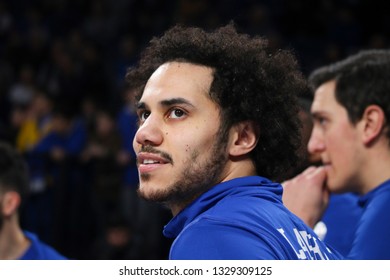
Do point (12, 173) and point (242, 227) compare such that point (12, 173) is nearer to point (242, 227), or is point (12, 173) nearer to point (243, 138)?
point (243, 138)

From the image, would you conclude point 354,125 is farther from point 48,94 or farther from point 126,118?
point 48,94

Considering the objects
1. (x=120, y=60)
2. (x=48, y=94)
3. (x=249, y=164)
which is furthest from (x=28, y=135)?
(x=249, y=164)

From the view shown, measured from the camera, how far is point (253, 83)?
2.44 meters

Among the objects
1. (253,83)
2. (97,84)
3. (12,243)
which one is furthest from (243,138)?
(97,84)

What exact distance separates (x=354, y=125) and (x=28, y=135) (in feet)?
20.0

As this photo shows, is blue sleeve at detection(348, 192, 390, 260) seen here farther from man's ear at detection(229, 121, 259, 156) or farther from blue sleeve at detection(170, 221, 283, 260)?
blue sleeve at detection(170, 221, 283, 260)

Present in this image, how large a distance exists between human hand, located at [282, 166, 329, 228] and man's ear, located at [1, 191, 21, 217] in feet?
4.48

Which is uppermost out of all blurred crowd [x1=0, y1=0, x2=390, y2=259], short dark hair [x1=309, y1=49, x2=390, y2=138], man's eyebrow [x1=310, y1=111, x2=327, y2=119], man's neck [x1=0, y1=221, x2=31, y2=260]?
blurred crowd [x1=0, y1=0, x2=390, y2=259]

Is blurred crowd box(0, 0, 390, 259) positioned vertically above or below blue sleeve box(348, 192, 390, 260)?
above

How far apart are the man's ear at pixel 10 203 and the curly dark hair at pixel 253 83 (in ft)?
4.99

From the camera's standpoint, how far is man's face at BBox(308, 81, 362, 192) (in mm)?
3201

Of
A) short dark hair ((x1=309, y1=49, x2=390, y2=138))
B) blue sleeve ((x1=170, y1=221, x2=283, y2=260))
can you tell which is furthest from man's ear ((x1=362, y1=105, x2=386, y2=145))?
blue sleeve ((x1=170, y1=221, x2=283, y2=260))

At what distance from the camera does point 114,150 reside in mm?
7648

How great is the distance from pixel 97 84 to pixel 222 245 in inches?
290
